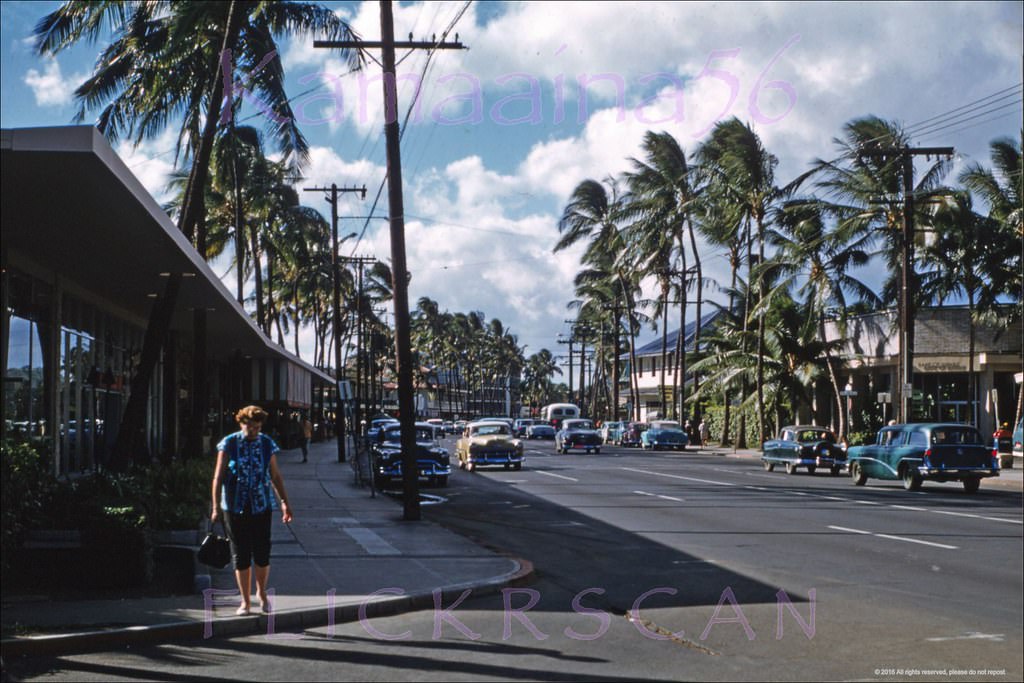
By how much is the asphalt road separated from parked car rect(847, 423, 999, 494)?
19.6 feet

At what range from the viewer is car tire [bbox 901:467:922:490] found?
95.6ft

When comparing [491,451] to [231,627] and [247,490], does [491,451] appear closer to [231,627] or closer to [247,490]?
[247,490]

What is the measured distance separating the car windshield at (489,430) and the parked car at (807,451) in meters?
8.97

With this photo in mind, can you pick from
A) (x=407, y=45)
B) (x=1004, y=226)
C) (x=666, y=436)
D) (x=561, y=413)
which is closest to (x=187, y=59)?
(x=407, y=45)

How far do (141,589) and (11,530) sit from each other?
1404mm

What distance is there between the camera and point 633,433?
69.8 meters

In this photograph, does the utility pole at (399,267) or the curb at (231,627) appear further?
the utility pole at (399,267)

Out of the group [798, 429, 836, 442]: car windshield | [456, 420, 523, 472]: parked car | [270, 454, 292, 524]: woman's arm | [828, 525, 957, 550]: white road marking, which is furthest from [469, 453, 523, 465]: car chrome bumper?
[270, 454, 292, 524]: woman's arm

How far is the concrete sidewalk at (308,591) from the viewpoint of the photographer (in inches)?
392

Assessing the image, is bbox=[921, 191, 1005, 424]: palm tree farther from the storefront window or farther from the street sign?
the storefront window

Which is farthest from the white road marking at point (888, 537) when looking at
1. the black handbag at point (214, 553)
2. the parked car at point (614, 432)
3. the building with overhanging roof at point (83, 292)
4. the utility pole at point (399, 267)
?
the parked car at point (614, 432)

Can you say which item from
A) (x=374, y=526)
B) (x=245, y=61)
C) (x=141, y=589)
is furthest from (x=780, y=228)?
(x=141, y=589)

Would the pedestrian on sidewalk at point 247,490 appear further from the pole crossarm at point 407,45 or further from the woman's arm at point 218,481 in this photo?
the pole crossarm at point 407,45

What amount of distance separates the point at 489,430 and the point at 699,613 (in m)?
29.2
